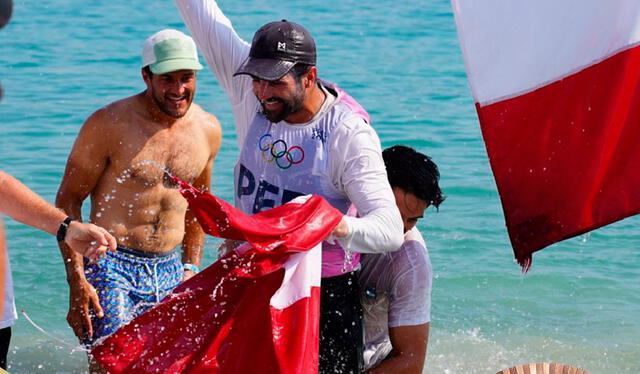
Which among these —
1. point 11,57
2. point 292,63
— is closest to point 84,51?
point 11,57

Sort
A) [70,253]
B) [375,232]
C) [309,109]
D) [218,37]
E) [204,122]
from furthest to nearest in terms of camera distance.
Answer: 1. [204,122]
2. [70,253]
3. [218,37]
4. [309,109]
5. [375,232]

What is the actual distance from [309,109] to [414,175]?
496 mm

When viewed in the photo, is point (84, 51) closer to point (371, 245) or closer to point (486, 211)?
point (486, 211)

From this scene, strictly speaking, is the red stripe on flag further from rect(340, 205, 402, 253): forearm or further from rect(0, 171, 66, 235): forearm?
rect(0, 171, 66, 235): forearm

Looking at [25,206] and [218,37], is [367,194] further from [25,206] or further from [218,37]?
[25,206]

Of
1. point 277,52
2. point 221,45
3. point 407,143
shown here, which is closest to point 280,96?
point 277,52

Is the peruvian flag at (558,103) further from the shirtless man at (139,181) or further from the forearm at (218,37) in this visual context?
the shirtless man at (139,181)

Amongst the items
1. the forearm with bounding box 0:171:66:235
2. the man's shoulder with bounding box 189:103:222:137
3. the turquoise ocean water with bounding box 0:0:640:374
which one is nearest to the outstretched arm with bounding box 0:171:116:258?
the forearm with bounding box 0:171:66:235

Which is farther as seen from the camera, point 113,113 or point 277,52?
point 113,113

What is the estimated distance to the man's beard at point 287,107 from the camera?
3873 millimetres

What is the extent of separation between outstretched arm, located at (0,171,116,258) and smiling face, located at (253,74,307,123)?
711 millimetres

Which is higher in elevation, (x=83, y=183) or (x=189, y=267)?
(x=83, y=183)

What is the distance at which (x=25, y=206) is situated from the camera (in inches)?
146

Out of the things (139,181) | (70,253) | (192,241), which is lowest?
(192,241)
